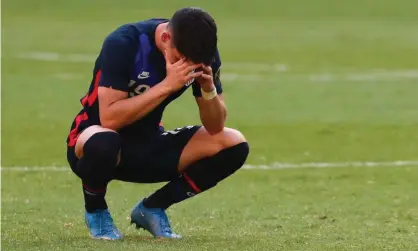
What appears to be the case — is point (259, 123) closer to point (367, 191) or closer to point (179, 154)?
point (367, 191)

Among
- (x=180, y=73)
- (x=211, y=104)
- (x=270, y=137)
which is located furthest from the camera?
(x=270, y=137)

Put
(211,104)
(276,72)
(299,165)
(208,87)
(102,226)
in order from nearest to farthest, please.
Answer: (208,87) → (211,104) → (102,226) → (299,165) → (276,72)

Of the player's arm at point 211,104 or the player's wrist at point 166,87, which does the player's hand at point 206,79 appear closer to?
the player's arm at point 211,104

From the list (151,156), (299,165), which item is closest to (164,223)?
(151,156)

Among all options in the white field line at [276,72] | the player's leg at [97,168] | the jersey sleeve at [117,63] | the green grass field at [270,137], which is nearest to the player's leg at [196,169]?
the green grass field at [270,137]

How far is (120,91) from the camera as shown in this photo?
6.88m

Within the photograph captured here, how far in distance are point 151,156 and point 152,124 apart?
193mm

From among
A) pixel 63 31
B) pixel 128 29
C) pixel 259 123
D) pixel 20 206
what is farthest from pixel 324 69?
pixel 128 29

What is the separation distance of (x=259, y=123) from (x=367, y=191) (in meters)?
3.87

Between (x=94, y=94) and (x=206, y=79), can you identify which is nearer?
(x=206, y=79)

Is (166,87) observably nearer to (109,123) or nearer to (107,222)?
(109,123)

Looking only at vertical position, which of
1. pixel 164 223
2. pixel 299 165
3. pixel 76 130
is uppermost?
pixel 76 130

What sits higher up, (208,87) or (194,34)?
(194,34)

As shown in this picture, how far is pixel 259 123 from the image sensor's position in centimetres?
1320
